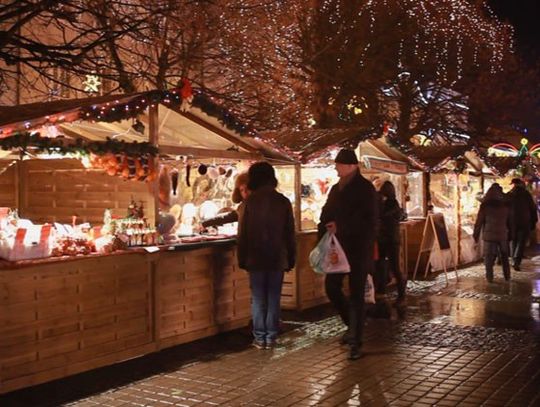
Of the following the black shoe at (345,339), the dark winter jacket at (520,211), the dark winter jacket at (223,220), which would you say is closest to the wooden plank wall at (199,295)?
the dark winter jacket at (223,220)

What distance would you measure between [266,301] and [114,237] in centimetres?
179

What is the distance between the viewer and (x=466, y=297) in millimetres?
11078

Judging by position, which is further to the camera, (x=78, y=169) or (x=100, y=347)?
(x=78, y=169)

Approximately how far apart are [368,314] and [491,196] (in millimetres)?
4523

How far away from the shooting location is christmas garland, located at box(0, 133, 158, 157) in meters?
6.45

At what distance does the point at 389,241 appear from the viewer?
414 inches

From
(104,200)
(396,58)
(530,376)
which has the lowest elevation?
(530,376)

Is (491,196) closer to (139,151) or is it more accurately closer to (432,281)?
(432,281)

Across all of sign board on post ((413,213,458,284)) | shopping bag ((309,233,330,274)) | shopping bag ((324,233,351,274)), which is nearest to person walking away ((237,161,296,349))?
shopping bag ((309,233,330,274))

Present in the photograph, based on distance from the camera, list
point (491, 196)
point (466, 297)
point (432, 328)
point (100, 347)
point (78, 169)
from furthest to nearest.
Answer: point (491, 196)
point (466, 297)
point (78, 169)
point (432, 328)
point (100, 347)

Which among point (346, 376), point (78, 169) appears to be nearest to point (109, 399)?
point (346, 376)

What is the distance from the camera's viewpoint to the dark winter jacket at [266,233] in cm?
757

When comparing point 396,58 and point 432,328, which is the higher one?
point 396,58

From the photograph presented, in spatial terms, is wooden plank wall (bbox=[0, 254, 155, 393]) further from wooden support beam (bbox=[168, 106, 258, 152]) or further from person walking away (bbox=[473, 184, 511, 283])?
person walking away (bbox=[473, 184, 511, 283])
